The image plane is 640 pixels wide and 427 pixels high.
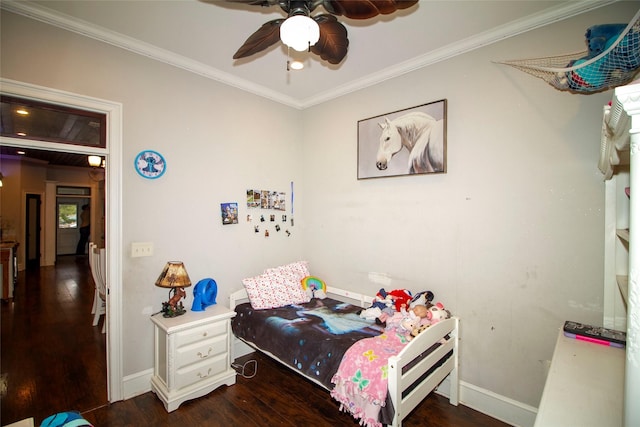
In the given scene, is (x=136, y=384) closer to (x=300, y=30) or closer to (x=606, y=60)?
(x=300, y=30)

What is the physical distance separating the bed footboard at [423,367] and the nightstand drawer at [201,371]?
148cm

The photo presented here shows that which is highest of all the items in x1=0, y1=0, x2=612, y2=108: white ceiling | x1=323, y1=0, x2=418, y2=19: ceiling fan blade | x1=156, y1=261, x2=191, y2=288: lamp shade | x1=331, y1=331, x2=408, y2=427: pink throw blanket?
x1=0, y1=0, x2=612, y2=108: white ceiling

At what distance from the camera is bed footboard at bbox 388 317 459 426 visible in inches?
64.0

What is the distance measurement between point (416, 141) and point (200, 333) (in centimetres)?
239

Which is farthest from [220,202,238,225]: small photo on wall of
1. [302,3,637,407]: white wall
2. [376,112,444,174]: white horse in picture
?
[376,112,444,174]: white horse in picture

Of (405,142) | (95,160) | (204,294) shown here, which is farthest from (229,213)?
(95,160)

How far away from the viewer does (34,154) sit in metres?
6.40

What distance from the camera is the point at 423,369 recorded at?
72.9 inches

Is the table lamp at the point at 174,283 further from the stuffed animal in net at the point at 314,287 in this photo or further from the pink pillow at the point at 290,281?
the stuffed animal in net at the point at 314,287

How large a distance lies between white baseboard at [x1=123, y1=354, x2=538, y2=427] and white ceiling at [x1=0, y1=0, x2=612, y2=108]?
2.59 metres

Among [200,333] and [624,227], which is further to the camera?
[200,333]

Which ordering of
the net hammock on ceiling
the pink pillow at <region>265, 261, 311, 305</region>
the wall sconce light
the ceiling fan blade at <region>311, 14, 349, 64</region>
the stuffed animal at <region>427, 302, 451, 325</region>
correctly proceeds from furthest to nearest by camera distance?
the wall sconce light, the pink pillow at <region>265, 261, 311, 305</region>, the stuffed animal at <region>427, 302, 451, 325</region>, the ceiling fan blade at <region>311, 14, 349, 64</region>, the net hammock on ceiling

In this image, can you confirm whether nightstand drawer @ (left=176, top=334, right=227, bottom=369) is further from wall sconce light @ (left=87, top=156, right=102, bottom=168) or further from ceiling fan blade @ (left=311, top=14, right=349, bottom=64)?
wall sconce light @ (left=87, top=156, right=102, bottom=168)

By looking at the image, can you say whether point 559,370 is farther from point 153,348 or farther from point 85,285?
point 85,285
